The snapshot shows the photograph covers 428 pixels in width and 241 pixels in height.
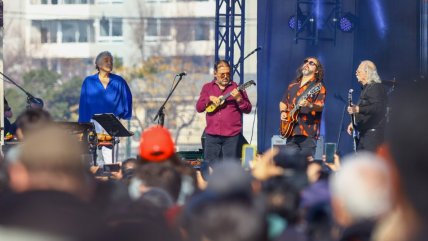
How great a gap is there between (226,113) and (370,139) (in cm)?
162

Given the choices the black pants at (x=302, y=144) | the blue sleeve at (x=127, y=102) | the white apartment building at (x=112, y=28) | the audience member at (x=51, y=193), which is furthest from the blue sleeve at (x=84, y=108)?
the white apartment building at (x=112, y=28)

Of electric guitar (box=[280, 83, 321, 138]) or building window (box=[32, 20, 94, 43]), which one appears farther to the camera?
building window (box=[32, 20, 94, 43])

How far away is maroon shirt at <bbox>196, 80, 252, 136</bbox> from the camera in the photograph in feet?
42.8

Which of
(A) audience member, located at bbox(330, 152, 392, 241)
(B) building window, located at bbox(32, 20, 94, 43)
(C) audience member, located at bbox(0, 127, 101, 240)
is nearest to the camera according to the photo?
(C) audience member, located at bbox(0, 127, 101, 240)

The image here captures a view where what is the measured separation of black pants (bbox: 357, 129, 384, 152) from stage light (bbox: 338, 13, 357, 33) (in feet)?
11.1

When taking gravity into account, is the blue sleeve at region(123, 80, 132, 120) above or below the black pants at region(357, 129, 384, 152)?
above

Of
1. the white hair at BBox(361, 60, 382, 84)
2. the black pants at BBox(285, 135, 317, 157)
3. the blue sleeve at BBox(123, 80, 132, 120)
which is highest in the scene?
the white hair at BBox(361, 60, 382, 84)

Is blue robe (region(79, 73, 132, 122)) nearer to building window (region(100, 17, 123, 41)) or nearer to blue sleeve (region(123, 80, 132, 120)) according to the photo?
blue sleeve (region(123, 80, 132, 120))

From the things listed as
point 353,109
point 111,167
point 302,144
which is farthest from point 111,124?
point 353,109

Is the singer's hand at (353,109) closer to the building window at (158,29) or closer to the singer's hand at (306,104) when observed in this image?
the singer's hand at (306,104)

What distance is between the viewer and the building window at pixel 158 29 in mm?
72938

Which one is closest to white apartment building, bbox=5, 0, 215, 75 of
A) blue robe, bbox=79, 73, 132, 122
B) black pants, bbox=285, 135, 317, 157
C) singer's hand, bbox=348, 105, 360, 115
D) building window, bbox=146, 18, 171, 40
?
building window, bbox=146, 18, 171, 40

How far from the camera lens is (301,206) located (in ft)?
19.5

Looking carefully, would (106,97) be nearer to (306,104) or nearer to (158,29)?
(306,104)
